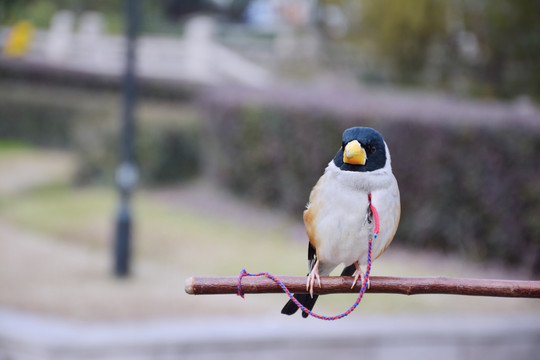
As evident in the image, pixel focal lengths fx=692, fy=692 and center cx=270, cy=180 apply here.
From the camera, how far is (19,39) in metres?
17.8

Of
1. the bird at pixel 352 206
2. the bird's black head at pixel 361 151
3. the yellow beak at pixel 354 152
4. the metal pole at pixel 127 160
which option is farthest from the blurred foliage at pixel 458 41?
the yellow beak at pixel 354 152

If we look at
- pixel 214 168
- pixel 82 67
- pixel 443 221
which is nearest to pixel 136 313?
pixel 443 221

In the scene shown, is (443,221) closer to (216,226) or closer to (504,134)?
(504,134)

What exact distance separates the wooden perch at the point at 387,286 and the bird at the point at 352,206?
0.04m

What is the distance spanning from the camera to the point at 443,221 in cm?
717

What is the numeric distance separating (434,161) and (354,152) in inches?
228

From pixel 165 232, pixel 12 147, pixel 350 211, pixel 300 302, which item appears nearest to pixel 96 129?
pixel 165 232

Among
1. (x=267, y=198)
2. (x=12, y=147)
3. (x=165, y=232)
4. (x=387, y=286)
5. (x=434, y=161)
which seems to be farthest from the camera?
(x=12, y=147)

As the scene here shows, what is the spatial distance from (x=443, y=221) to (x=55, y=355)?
13.8 feet

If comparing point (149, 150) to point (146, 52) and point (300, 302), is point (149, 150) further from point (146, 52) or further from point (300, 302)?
point (300, 302)

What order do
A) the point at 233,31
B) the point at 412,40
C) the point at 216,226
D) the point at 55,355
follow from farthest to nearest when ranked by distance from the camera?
the point at 233,31 → the point at 412,40 → the point at 216,226 → the point at 55,355

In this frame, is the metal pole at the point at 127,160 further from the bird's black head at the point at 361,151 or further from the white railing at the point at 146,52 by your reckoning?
the white railing at the point at 146,52

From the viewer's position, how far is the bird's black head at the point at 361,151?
1.55 metres

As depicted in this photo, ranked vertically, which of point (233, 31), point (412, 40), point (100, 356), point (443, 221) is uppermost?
point (233, 31)
